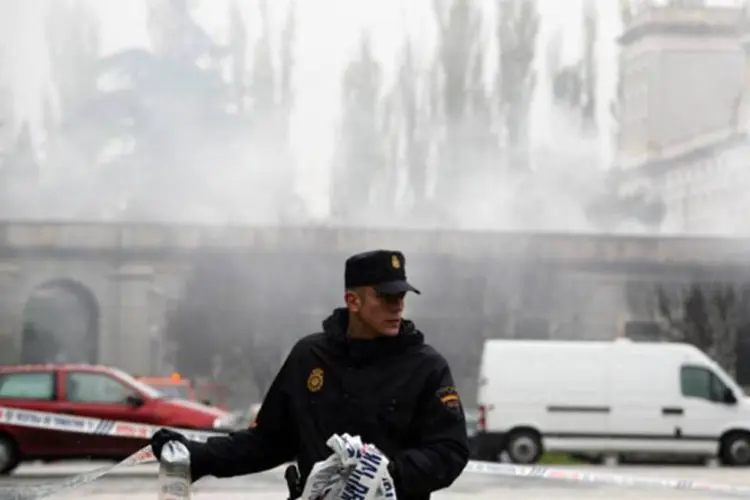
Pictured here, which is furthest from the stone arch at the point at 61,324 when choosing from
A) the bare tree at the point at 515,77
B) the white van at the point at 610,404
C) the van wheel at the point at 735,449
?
the van wheel at the point at 735,449

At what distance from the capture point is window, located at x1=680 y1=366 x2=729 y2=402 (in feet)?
79.5

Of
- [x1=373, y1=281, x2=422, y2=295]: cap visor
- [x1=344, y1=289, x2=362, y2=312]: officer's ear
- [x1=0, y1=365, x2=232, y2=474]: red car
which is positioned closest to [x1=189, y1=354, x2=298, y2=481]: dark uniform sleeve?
[x1=344, y1=289, x2=362, y2=312]: officer's ear

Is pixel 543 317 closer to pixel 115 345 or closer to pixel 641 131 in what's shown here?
pixel 115 345

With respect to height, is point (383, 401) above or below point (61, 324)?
above

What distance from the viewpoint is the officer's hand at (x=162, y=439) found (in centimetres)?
504

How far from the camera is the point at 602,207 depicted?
60469 millimetres

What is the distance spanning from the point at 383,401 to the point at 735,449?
19.9 meters

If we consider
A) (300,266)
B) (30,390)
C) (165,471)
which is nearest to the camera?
(165,471)

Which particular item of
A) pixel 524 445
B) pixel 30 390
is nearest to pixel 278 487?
pixel 30 390

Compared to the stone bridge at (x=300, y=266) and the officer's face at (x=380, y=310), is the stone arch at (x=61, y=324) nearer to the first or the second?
the stone bridge at (x=300, y=266)

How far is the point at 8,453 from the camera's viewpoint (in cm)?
1862

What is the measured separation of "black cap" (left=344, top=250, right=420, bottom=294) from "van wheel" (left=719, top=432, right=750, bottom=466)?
1976cm

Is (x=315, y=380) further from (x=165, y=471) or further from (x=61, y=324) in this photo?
(x=61, y=324)

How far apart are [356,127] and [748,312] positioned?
1339cm
